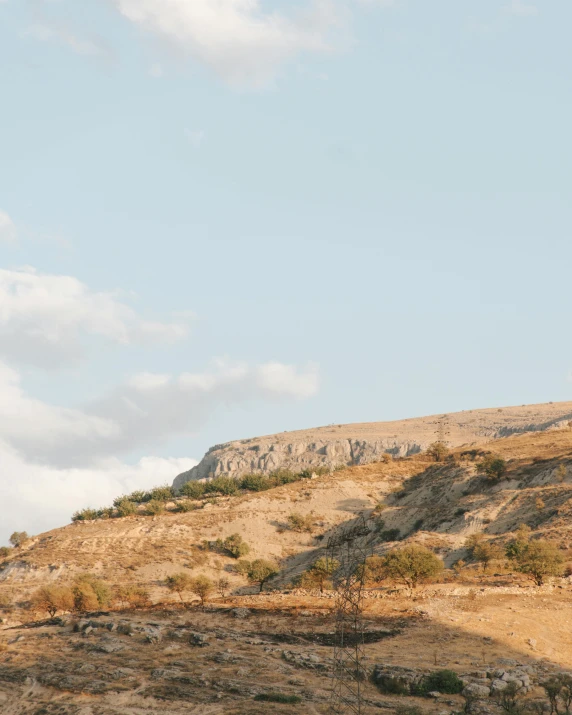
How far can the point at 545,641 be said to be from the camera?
32500mm

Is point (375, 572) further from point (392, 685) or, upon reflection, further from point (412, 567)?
point (392, 685)

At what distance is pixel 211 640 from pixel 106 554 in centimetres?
4029

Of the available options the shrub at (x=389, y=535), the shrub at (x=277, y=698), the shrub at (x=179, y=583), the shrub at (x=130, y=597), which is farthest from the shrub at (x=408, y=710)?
the shrub at (x=389, y=535)

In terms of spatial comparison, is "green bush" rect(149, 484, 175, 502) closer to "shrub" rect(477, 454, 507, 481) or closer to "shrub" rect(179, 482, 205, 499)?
"shrub" rect(179, 482, 205, 499)

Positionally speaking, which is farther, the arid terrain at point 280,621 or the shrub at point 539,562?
the shrub at point 539,562

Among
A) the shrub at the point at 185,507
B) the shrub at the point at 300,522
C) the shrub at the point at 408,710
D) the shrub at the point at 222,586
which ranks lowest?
the shrub at the point at 222,586

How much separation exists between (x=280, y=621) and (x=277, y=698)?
12299 mm

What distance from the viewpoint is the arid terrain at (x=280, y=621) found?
2659 centimetres

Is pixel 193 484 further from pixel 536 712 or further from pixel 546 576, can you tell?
pixel 536 712

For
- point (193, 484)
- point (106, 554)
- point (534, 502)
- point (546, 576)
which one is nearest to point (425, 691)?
point (546, 576)

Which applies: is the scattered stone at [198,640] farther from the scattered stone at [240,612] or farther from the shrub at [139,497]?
the shrub at [139,497]

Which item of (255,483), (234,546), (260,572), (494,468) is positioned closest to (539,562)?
(260,572)

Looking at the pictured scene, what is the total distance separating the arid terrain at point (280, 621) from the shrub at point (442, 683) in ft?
1.13

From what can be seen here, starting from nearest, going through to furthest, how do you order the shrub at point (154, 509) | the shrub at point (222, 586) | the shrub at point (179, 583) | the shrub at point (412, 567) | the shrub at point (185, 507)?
the shrub at point (412, 567), the shrub at point (179, 583), the shrub at point (222, 586), the shrub at point (185, 507), the shrub at point (154, 509)
